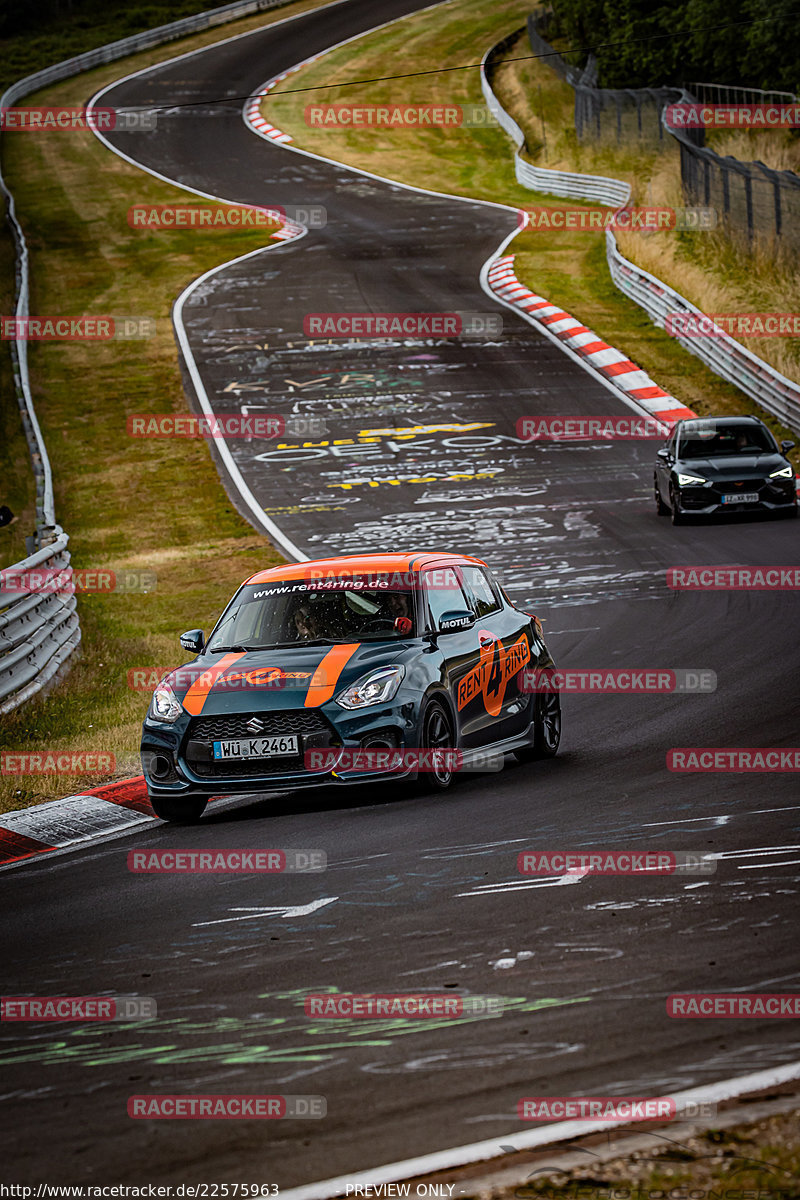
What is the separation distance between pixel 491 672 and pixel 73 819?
2.88 m

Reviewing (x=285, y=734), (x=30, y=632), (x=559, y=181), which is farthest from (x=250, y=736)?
(x=559, y=181)

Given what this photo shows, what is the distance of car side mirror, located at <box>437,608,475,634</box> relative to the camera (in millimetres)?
10062

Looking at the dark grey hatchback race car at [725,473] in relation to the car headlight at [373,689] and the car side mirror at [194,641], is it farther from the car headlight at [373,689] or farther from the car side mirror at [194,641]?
the car headlight at [373,689]

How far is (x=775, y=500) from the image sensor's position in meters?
21.5

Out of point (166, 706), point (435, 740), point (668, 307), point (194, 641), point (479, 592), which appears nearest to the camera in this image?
point (435, 740)

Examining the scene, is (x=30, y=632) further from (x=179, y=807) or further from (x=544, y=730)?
(x=544, y=730)

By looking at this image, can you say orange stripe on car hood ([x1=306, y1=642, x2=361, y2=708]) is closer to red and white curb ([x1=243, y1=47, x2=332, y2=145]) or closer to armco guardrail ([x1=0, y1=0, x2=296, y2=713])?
armco guardrail ([x1=0, y1=0, x2=296, y2=713])

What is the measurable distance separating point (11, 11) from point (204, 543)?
72.2 m

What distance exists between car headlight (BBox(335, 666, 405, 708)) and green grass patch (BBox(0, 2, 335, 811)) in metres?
2.51

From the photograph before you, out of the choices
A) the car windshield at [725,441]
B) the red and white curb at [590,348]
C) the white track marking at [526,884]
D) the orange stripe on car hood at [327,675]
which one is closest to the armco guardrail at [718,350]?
the red and white curb at [590,348]

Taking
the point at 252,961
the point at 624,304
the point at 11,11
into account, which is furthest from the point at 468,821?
the point at 11,11

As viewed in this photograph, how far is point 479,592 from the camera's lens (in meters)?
11.1

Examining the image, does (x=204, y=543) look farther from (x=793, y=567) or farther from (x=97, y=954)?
(x=97, y=954)

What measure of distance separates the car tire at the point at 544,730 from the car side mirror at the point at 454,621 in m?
0.92
